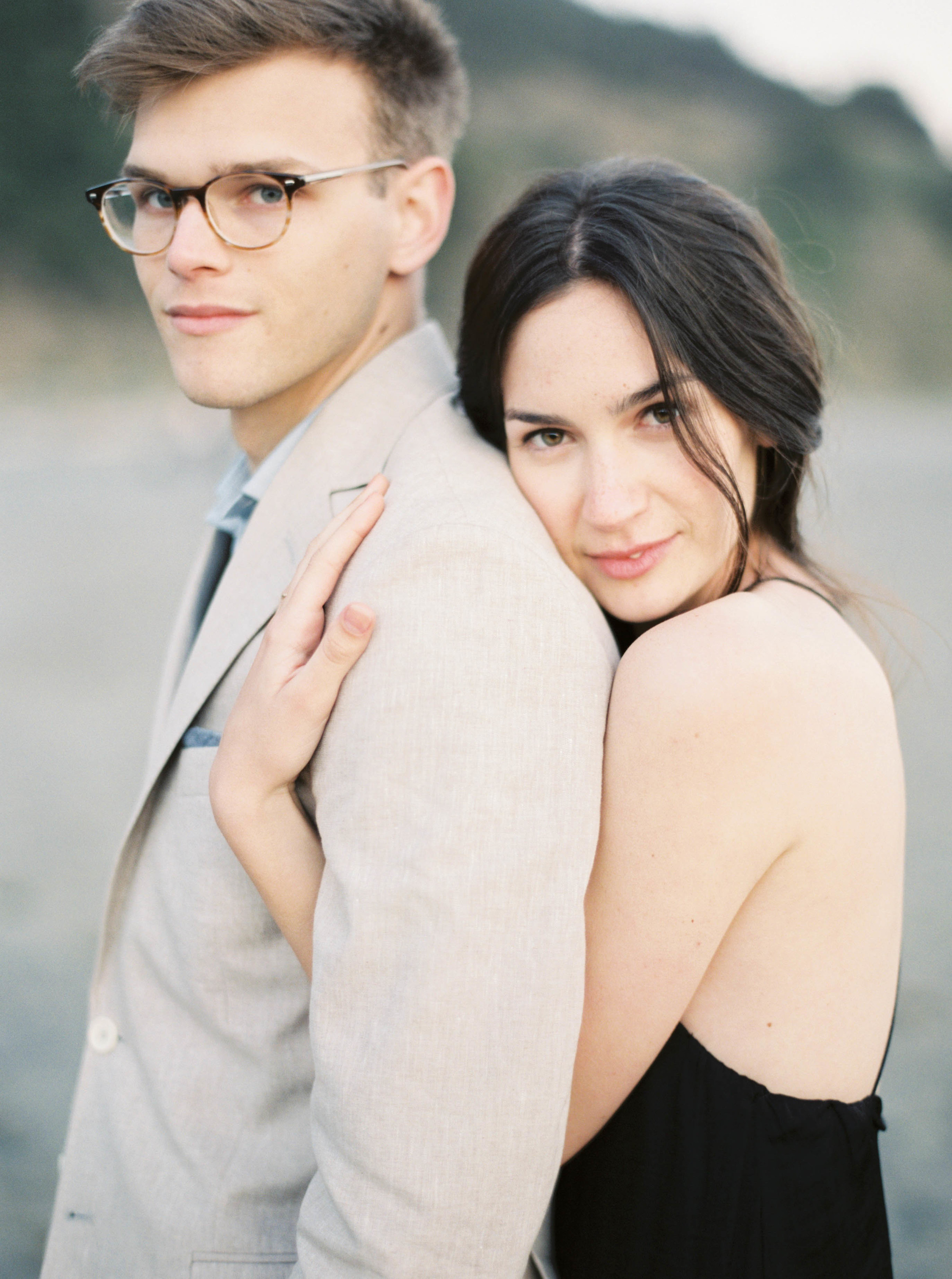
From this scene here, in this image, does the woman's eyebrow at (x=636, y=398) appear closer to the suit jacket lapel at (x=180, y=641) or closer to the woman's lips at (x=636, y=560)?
the woman's lips at (x=636, y=560)

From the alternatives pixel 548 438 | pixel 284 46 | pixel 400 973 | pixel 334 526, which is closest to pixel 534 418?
pixel 548 438

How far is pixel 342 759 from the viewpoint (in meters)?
1.39

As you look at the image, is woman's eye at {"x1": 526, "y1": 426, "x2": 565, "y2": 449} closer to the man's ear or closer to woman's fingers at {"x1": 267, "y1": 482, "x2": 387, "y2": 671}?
woman's fingers at {"x1": 267, "y1": 482, "x2": 387, "y2": 671}

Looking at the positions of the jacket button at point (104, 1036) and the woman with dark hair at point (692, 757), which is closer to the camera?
the woman with dark hair at point (692, 757)

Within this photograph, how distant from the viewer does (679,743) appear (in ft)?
4.67

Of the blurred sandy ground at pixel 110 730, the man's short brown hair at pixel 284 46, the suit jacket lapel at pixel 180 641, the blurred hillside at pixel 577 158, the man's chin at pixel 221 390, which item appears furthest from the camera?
the blurred hillside at pixel 577 158

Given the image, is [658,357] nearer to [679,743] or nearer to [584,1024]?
[679,743]

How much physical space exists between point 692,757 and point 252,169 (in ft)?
4.08

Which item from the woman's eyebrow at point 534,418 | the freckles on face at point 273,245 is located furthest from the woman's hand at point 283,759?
the freckles on face at point 273,245

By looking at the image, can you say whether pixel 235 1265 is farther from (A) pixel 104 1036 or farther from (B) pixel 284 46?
(B) pixel 284 46

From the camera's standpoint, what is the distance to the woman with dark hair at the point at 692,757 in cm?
147

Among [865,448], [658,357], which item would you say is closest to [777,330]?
[658,357]

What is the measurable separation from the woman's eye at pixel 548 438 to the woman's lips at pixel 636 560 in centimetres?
19

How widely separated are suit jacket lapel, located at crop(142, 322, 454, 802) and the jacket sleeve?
44 centimetres
